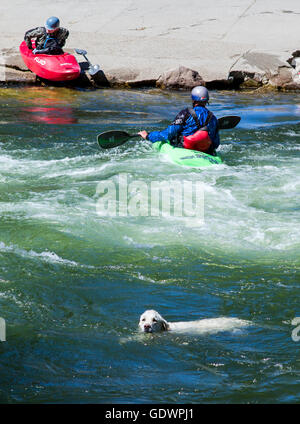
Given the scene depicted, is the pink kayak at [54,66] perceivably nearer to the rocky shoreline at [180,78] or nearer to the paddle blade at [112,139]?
the rocky shoreline at [180,78]

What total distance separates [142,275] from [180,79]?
854 cm

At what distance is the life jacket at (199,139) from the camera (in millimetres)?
8414

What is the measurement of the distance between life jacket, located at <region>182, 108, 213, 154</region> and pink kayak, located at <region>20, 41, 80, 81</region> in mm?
5062

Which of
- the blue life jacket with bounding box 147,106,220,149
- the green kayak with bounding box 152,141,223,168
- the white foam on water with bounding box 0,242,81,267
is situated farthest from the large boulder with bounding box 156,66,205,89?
the white foam on water with bounding box 0,242,81,267

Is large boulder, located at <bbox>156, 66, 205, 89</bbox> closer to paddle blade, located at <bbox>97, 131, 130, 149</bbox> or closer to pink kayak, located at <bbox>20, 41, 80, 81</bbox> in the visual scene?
pink kayak, located at <bbox>20, 41, 80, 81</bbox>

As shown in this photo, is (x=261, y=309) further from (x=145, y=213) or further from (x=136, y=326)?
(x=145, y=213)

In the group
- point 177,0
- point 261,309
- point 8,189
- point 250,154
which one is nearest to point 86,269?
point 261,309

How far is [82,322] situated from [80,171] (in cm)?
395

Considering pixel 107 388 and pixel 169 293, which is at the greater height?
pixel 169 293

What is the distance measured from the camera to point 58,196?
24.4ft

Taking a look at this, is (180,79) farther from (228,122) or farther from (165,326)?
(165,326)

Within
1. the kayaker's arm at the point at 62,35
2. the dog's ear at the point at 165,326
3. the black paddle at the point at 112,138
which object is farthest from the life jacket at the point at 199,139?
the kayaker's arm at the point at 62,35

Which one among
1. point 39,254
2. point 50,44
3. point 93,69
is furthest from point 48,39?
point 39,254

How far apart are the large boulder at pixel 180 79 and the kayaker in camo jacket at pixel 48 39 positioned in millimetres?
2117
